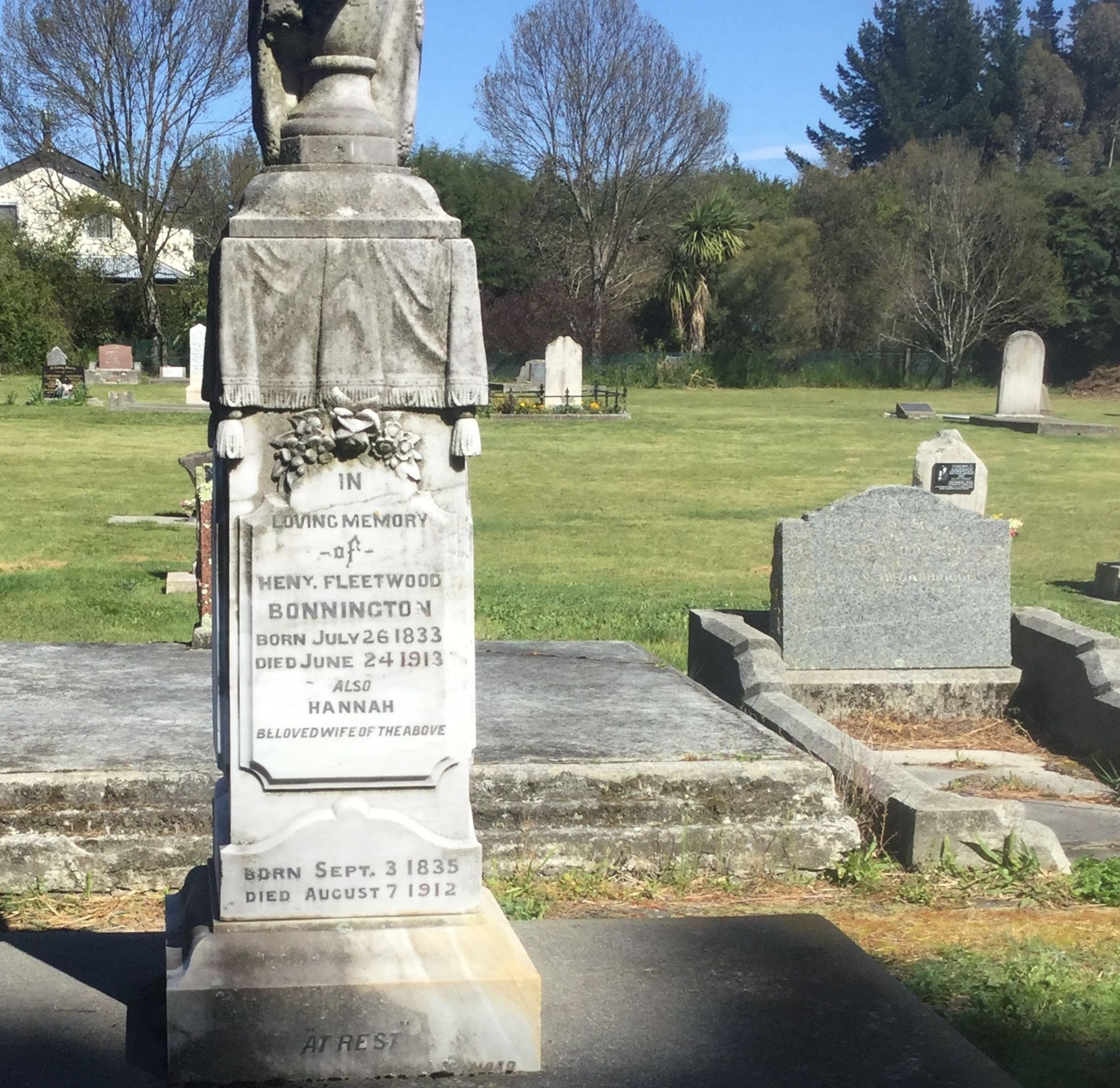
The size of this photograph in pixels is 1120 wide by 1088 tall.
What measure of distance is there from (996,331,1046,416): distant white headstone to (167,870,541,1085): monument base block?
32.0 meters

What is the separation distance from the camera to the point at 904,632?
29.6ft

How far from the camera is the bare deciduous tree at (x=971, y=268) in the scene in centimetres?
5388

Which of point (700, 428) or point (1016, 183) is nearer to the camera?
point (700, 428)

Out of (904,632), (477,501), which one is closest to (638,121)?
(477,501)

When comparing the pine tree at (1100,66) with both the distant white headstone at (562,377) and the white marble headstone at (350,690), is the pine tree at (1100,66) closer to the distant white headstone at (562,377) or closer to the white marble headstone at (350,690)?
the distant white headstone at (562,377)

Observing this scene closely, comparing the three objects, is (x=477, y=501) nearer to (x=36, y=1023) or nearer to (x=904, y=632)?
(x=904, y=632)

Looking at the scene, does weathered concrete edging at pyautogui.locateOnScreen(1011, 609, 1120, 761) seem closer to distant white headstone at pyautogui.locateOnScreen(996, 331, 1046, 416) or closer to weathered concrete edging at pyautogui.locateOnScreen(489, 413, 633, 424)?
weathered concrete edging at pyautogui.locateOnScreen(489, 413, 633, 424)

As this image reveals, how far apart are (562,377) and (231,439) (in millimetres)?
33354

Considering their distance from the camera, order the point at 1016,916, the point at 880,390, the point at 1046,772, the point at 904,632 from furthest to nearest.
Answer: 1. the point at 880,390
2. the point at 904,632
3. the point at 1046,772
4. the point at 1016,916

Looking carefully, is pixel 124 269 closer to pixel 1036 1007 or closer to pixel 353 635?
pixel 353 635

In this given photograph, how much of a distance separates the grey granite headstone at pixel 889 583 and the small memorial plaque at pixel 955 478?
261cm

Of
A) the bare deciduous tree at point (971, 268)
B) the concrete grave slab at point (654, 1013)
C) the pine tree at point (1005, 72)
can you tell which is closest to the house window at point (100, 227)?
the bare deciduous tree at point (971, 268)

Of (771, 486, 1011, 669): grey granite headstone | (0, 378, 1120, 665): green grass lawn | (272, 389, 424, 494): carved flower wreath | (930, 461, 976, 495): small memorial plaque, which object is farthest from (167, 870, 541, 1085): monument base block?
(930, 461, 976, 495): small memorial plaque

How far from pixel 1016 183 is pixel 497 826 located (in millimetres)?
56517
